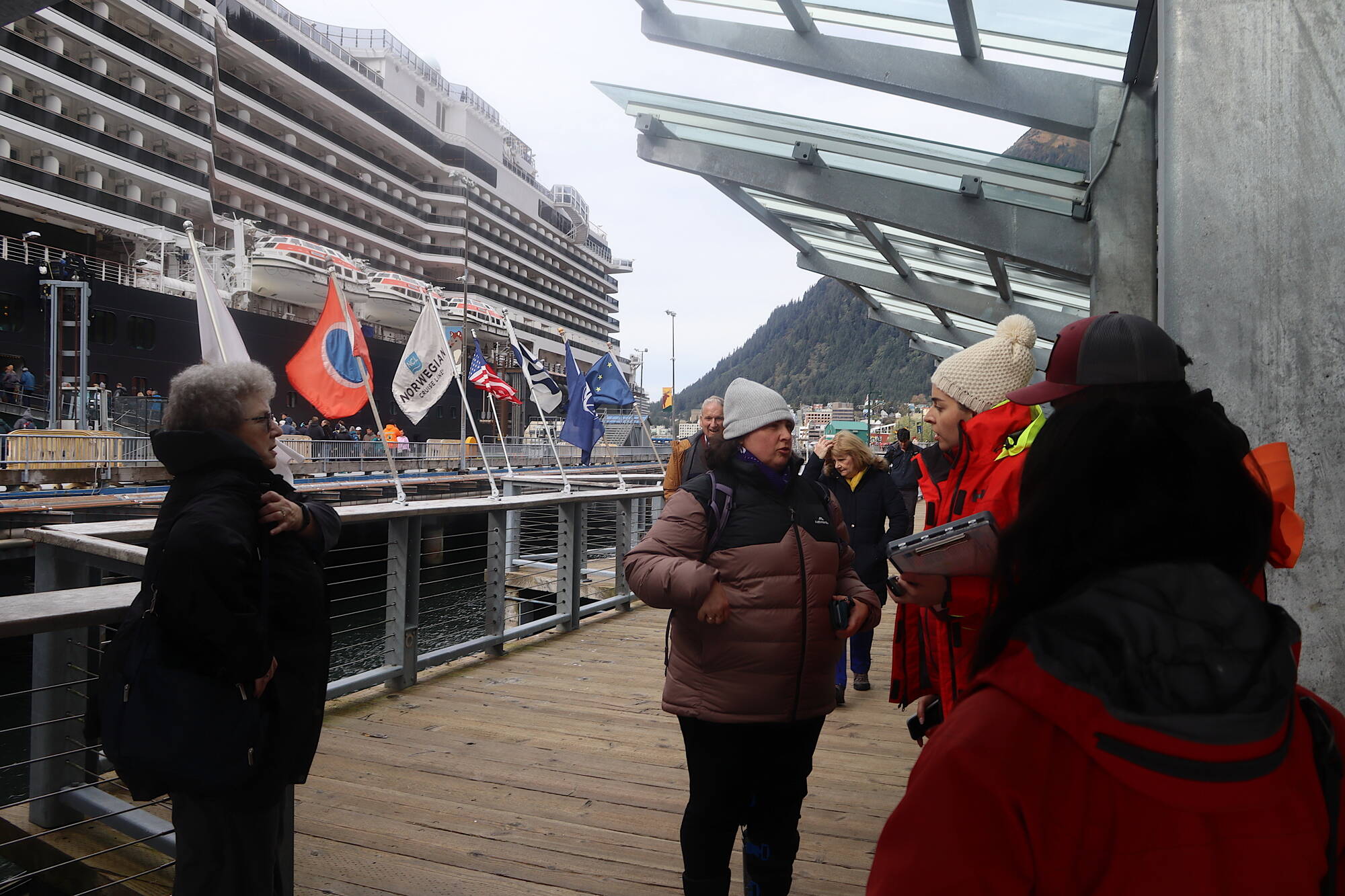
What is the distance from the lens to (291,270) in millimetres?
35031

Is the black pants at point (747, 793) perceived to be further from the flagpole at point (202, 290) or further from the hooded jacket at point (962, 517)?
the flagpole at point (202, 290)

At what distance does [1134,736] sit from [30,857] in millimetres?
3737

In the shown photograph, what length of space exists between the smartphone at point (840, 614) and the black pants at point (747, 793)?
0.28 m

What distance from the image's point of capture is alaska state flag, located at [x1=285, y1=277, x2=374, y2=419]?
11.5 metres

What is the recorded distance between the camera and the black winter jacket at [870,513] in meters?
5.38

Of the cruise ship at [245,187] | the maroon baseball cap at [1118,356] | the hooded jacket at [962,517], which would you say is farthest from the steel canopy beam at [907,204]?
the cruise ship at [245,187]

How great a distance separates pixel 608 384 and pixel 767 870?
15.2 meters

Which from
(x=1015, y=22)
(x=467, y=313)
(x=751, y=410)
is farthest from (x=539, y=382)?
(x=467, y=313)

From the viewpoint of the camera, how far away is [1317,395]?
253 centimetres

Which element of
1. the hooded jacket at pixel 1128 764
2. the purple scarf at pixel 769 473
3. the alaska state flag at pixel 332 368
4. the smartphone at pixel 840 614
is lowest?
the smartphone at pixel 840 614

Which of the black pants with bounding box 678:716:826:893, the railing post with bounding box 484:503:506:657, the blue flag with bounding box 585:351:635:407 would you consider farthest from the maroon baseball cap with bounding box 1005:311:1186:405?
the blue flag with bounding box 585:351:635:407

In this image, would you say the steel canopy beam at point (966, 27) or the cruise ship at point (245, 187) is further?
the cruise ship at point (245, 187)

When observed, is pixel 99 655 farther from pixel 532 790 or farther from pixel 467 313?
pixel 467 313

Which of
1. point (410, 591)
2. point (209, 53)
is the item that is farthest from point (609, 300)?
point (410, 591)
